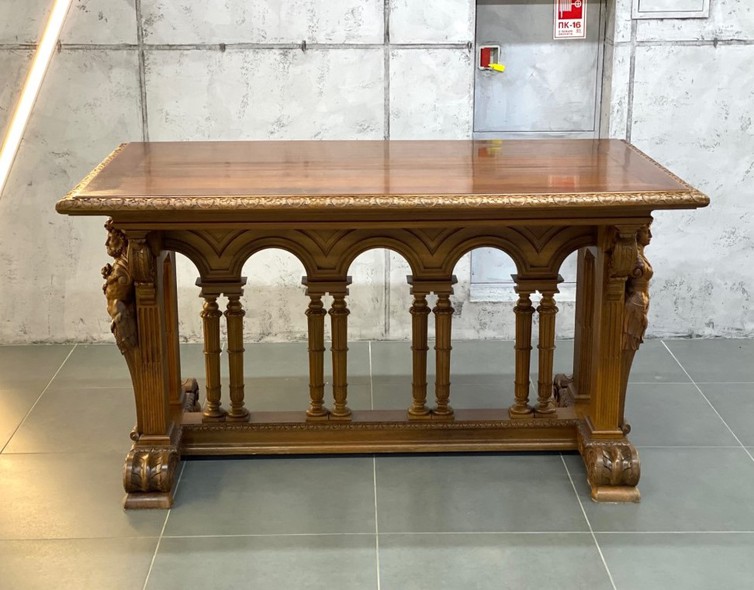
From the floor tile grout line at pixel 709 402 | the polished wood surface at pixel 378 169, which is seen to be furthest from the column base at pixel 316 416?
the floor tile grout line at pixel 709 402

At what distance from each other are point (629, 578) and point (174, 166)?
2.03 metres

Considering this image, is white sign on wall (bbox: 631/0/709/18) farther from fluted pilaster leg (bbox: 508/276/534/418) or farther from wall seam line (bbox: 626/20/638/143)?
fluted pilaster leg (bbox: 508/276/534/418)

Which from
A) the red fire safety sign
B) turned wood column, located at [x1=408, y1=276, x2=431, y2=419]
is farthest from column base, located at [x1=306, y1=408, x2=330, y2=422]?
the red fire safety sign

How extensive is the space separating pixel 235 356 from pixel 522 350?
1034 millimetres

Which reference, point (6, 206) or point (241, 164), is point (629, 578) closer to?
point (241, 164)

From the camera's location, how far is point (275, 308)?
206 inches

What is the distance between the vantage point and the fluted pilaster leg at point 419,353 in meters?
3.92

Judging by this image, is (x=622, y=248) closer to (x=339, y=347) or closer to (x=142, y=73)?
(x=339, y=347)

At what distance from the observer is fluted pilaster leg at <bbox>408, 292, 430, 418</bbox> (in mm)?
3922

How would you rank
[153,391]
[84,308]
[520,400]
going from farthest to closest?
[84,308] < [520,400] < [153,391]

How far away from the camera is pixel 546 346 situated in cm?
397

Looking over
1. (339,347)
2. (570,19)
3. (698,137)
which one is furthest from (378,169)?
(698,137)

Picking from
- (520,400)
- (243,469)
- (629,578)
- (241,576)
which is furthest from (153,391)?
(629,578)

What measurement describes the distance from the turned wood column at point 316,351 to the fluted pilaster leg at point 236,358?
24 centimetres
